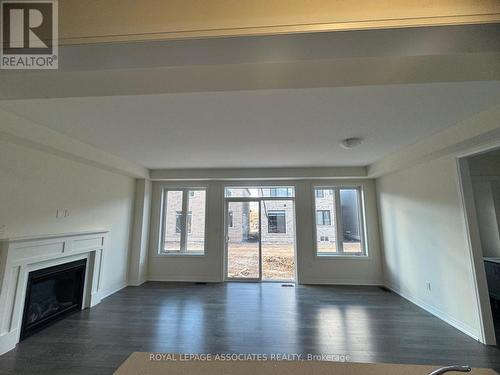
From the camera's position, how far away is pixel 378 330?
2799mm

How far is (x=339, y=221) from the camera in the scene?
5.01 meters

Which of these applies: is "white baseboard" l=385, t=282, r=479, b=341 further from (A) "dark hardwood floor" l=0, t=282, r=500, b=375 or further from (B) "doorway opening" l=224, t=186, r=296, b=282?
(B) "doorway opening" l=224, t=186, r=296, b=282

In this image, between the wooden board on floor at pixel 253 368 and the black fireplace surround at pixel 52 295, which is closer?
the wooden board on floor at pixel 253 368

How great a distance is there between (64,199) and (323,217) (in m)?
4.81

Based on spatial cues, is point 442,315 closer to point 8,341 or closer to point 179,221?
point 179,221

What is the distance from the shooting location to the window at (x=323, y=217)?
5043 mm

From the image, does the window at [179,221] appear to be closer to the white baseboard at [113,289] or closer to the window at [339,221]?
the white baseboard at [113,289]

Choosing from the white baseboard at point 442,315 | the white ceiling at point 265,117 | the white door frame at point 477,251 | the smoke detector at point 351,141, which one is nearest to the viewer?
the white ceiling at point 265,117

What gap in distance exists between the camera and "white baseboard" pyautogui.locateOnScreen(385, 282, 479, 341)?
266cm

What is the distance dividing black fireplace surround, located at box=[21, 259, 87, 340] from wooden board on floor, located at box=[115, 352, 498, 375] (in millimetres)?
2906

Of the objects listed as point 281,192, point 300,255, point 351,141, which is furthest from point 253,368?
point 281,192

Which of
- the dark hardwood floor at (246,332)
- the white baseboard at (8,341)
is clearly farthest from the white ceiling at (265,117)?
the dark hardwood floor at (246,332)

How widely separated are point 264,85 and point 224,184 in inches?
155

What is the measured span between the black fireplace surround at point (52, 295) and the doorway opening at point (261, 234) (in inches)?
108
